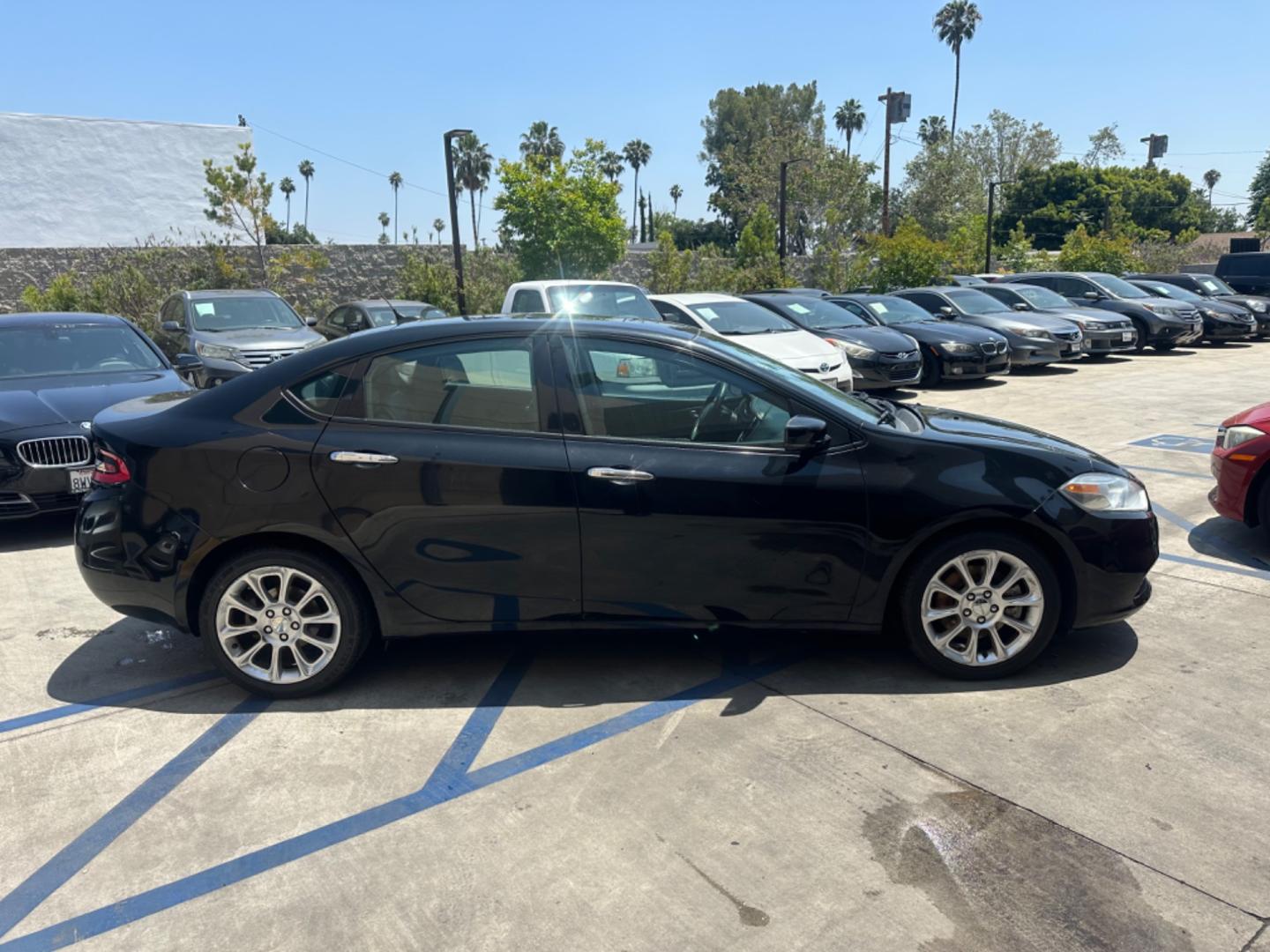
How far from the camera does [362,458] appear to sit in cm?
397

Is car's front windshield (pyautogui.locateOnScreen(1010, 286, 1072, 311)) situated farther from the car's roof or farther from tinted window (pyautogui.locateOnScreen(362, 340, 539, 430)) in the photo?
tinted window (pyautogui.locateOnScreen(362, 340, 539, 430))

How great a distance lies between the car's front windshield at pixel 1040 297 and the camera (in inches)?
701

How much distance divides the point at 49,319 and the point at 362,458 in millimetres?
5906

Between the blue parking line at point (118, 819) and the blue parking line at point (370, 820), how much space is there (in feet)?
0.64

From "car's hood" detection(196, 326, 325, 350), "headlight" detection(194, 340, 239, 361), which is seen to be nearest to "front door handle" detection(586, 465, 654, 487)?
"headlight" detection(194, 340, 239, 361)

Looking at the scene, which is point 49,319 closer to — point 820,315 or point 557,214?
point 820,315

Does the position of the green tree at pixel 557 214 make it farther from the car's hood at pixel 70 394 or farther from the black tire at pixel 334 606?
the black tire at pixel 334 606

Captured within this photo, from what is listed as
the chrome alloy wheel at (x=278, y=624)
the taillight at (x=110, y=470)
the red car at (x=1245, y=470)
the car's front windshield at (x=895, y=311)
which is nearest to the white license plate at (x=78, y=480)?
the taillight at (x=110, y=470)

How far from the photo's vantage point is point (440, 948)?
2.59 meters

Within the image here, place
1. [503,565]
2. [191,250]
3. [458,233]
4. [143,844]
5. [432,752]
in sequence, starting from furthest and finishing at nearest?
[191,250] < [458,233] < [503,565] < [432,752] < [143,844]

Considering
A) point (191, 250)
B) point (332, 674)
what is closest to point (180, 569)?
point (332, 674)

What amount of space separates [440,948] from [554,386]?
2.24 metres

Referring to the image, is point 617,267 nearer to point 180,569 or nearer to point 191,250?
point 191,250

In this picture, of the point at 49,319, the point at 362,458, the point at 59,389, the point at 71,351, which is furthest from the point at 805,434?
the point at 49,319
